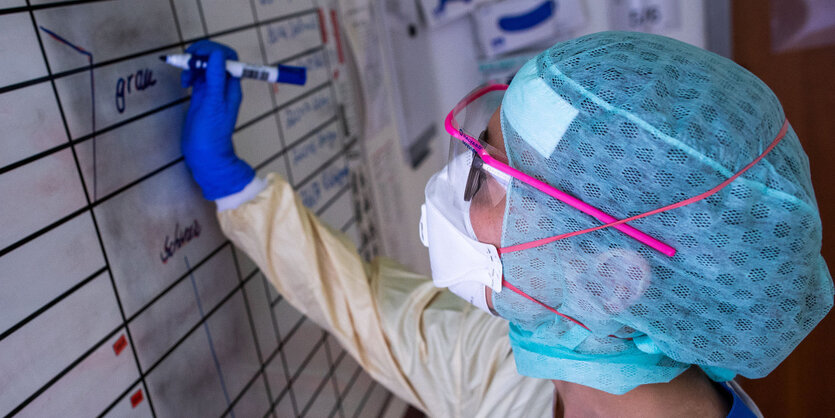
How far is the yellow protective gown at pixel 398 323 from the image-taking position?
1.17 metres

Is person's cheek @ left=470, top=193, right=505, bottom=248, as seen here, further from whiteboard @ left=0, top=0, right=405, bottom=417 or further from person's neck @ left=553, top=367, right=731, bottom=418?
whiteboard @ left=0, top=0, right=405, bottom=417

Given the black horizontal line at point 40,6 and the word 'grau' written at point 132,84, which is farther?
the word 'grau' written at point 132,84

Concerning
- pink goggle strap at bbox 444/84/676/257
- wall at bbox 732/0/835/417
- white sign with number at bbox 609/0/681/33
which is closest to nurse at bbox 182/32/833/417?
pink goggle strap at bbox 444/84/676/257

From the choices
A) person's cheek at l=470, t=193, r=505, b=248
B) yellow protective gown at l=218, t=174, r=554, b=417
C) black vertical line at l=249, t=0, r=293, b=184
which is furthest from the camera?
black vertical line at l=249, t=0, r=293, b=184

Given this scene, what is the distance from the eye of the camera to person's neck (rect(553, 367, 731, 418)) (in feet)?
3.29

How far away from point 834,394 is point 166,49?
116 inches

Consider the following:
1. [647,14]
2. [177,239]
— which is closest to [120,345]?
[177,239]

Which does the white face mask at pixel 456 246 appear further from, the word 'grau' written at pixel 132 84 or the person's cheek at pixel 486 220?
the word 'grau' written at pixel 132 84

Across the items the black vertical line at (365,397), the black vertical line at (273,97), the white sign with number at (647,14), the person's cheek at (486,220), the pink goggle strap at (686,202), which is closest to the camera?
the pink goggle strap at (686,202)

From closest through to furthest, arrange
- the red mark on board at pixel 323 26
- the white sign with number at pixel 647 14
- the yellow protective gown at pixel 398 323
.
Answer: the yellow protective gown at pixel 398 323, the red mark on board at pixel 323 26, the white sign with number at pixel 647 14

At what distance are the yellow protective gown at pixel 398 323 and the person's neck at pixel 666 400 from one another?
19 cm

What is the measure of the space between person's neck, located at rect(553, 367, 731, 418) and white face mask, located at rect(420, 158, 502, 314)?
276 millimetres

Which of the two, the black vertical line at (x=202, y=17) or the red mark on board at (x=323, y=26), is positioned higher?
the black vertical line at (x=202, y=17)

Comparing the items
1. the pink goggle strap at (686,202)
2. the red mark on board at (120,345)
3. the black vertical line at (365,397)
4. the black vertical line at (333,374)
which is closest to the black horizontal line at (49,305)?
the red mark on board at (120,345)
